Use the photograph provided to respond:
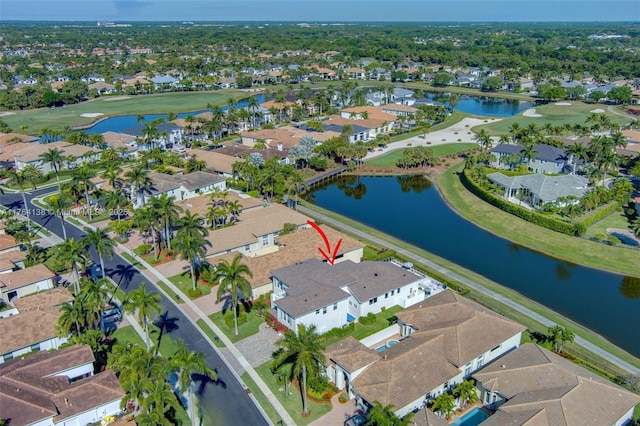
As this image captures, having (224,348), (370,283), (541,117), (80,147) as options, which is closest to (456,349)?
(370,283)

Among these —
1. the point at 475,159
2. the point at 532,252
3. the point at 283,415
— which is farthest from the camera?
the point at 475,159

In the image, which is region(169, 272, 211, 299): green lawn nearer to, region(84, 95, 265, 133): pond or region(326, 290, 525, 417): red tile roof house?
region(326, 290, 525, 417): red tile roof house

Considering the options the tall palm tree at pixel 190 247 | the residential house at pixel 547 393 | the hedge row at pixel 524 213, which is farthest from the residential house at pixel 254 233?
the residential house at pixel 547 393

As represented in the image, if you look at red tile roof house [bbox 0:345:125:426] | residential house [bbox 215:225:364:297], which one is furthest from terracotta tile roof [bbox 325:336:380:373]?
red tile roof house [bbox 0:345:125:426]

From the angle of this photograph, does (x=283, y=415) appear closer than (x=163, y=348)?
Yes

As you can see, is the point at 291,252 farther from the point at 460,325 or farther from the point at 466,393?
the point at 466,393

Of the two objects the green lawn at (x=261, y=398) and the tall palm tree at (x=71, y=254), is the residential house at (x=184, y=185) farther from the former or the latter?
the green lawn at (x=261, y=398)

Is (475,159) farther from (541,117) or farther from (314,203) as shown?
(541,117)
